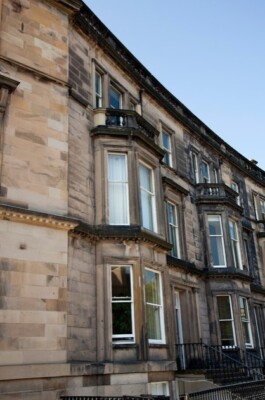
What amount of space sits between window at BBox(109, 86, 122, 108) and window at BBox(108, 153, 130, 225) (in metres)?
3.20

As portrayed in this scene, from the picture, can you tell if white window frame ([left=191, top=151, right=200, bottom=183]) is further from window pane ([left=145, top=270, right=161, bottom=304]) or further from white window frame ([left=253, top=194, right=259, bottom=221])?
window pane ([left=145, top=270, right=161, bottom=304])

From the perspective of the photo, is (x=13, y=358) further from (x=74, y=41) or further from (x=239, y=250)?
(x=239, y=250)

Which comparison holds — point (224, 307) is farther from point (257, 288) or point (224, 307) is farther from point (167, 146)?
point (167, 146)

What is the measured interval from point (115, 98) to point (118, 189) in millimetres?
4746

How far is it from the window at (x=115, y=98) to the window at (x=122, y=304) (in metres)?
6.98

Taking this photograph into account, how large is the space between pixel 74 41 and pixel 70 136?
3858mm

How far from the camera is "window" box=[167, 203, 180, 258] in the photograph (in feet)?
60.4

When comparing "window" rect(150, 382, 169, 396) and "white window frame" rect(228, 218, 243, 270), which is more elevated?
"white window frame" rect(228, 218, 243, 270)

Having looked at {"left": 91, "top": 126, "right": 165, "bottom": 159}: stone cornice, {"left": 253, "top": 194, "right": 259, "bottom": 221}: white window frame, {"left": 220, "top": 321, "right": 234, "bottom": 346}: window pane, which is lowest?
{"left": 220, "top": 321, "right": 234, "bottom": 346}: window pane

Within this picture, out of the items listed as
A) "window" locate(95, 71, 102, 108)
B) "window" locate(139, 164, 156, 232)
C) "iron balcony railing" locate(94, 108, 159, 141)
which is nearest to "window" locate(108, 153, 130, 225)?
"window" locate(139, 164, 156, 232)

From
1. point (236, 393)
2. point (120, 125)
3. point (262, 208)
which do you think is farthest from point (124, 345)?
point (262, 208)

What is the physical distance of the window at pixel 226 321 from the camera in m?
18.7

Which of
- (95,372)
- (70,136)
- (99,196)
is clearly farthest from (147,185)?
(95,372)

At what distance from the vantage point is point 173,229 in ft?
61.9
